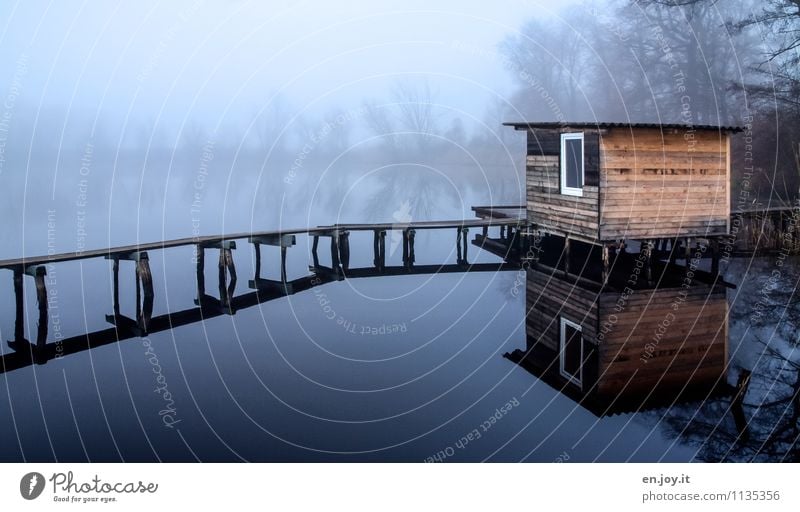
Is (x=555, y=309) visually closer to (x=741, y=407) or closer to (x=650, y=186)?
(x=650, y=186)

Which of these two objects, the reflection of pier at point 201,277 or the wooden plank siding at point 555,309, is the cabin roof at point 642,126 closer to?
the wooden plank siding at point 555,309

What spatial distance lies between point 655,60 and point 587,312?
3561cm

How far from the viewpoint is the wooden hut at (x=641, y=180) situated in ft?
60.4

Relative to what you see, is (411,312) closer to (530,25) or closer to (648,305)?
(648,305)

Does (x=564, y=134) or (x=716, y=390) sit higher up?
(x=564, y=134)

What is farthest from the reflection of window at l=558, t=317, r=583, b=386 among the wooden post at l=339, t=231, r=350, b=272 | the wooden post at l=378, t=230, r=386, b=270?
the wooden post at l=339, t=231, r=350, b=272

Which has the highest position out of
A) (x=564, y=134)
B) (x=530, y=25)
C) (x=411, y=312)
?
(x=530, y=25)

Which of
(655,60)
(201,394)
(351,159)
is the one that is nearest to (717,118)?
(655,60)

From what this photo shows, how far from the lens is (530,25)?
61875 mm

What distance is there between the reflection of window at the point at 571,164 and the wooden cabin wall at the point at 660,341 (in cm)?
363

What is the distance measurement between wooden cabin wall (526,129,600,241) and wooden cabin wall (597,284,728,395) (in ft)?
8.62

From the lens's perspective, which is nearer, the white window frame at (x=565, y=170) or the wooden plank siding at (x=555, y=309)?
the wooden plank siding at (x=555, y=309)
